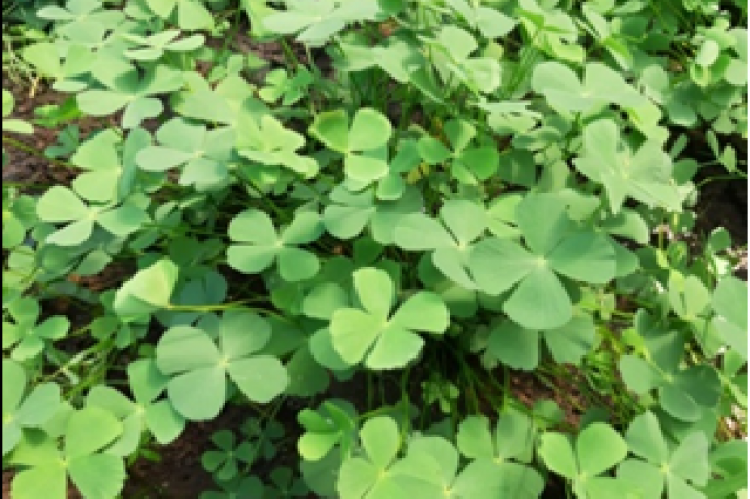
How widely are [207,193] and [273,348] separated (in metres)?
0.35

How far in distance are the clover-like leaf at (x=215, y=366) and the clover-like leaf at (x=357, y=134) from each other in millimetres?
271

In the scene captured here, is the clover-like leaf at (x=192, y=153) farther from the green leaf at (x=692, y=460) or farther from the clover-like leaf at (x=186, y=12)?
the green leaf at (x=692, y=460)

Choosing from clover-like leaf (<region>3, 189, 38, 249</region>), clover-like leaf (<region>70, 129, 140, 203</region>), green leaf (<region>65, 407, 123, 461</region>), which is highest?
clover-like leaf (<region>70, 129, 140, 203</region>)

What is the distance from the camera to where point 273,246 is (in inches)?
41.7

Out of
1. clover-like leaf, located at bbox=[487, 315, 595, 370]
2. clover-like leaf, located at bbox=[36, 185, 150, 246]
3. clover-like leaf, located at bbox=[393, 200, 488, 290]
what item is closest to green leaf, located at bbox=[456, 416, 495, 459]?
clover-like leaf, located at bbox=[487, 315, 595, 370]

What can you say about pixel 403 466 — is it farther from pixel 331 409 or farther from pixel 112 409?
pixel 112 409

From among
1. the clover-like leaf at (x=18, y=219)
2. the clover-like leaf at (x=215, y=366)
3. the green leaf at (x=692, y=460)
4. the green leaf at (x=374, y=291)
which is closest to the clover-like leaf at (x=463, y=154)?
the green leaf at (x=374, y=291)

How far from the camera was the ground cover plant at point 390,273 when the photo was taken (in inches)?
37.0

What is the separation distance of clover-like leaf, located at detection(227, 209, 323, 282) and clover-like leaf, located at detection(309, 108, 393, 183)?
0.10 metres

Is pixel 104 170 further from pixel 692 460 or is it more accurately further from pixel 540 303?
pixel 692 460

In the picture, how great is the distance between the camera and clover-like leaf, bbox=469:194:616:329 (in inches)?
35.5

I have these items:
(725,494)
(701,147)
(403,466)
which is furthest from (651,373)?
(701,147)

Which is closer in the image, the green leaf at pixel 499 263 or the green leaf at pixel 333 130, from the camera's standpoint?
the green leaf at pixel 499 263

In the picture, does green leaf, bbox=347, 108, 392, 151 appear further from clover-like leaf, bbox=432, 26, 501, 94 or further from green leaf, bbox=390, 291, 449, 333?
green leaf, bbox=390, 291, 449, 333
